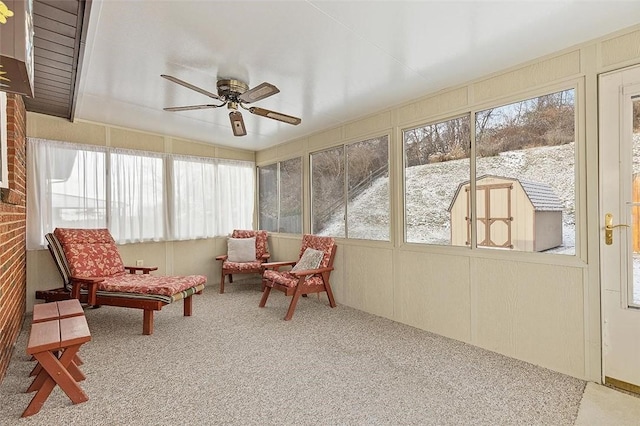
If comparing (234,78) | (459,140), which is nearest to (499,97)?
(459,140)

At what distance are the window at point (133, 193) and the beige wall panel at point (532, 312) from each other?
13.1ft

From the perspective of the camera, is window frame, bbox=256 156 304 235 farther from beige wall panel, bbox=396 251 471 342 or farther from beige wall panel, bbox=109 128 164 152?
beige wall panel, bbox=396 251 471 342

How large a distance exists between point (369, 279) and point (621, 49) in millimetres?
2803

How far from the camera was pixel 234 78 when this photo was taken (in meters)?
2.79

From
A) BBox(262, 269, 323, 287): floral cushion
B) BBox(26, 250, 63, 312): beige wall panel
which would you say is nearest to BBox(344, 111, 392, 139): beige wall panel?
BBox(262, 269, 323, 287): floral cushion

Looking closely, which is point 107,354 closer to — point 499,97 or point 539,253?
point 539,253

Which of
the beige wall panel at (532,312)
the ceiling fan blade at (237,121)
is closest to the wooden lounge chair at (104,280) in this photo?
the ceiling fan blade at (237,121)

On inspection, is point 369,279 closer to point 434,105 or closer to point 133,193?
point 434,105

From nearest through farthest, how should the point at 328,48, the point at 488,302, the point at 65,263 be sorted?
the point at 328,48 → the point at 488,302 → the point at 65,263

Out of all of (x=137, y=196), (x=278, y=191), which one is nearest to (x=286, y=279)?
(x=278, y=191)

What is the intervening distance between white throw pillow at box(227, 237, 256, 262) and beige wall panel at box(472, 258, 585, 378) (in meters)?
3.27

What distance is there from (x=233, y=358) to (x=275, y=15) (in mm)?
2431

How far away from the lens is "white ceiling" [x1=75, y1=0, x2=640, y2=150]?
1878 mm

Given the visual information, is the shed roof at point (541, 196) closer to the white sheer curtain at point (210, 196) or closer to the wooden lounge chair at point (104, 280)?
the wooden lounge chair at point (104, 280)
